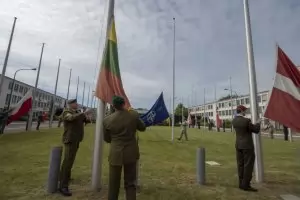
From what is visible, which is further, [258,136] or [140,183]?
[258,136]

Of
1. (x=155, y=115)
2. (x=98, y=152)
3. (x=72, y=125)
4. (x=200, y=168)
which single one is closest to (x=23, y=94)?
(x=155, y=115)

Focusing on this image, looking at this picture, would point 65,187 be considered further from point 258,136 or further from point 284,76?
point 284,76

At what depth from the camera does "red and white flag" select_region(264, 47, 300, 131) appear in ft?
24.4

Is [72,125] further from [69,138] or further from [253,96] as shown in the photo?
[253,96]

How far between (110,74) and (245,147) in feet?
13.7

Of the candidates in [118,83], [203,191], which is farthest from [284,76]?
[118,83]

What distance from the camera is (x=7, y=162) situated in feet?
35.8

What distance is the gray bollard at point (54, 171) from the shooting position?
6875 mm

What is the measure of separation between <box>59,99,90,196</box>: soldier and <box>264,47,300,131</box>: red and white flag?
4900 mm

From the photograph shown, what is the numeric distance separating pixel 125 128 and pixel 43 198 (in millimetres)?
2802

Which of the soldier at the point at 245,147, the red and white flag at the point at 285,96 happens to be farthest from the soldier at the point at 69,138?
the red and white flag at the point at 285,96

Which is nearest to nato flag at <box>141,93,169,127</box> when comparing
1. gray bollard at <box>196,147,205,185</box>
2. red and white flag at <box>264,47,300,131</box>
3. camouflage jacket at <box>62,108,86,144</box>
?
gray bollard at <box>196,147,205,185</box>

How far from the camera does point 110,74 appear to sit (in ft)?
25.0

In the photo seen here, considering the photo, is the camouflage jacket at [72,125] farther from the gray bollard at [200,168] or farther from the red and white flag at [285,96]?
the red and white flag at [285,96]
